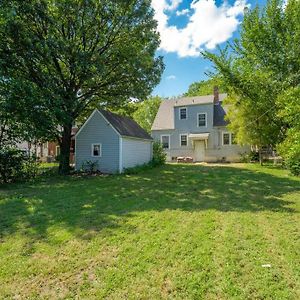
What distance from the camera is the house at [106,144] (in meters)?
17.4

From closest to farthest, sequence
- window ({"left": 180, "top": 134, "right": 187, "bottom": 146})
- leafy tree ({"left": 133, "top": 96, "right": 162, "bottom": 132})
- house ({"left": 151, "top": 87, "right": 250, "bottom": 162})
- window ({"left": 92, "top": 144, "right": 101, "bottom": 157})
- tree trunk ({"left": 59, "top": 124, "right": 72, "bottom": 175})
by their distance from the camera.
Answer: tree trunk ({"left": 59, "top": 124, "right": 72, "bottom": 175}) < window ({"left": 92, "top": 144, "right": 101, "bottom": 157}) < house ({"left": 151, "top": 87, "right": 250, "bottom": 162}) < window ({"left": 180, "top": 134, "right": 187, "bottom": 146}) < leafy tree ({"left": 133, "top": 96, "right": 162, "bottom": 132})

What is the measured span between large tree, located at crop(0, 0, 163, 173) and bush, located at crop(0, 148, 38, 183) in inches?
77.7

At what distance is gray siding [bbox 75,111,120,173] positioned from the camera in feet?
57.4

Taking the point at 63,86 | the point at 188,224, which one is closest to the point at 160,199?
the point at 188,224

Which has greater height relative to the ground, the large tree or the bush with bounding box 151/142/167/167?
the large tree

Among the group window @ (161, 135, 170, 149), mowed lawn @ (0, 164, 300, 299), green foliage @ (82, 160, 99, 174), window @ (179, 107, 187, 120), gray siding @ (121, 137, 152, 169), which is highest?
window @ (179, 107, 187, 120)

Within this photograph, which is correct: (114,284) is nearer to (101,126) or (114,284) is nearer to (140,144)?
(101,126)

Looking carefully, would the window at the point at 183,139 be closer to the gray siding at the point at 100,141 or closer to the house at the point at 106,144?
the house at the point at 106,144

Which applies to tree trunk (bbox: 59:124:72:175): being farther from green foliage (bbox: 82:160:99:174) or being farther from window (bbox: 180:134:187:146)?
window (bbox: 180:134:187:146)

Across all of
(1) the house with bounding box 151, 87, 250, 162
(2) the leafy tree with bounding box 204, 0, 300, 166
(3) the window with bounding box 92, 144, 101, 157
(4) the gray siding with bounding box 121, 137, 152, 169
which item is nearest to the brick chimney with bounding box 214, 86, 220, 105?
(1) the house with bounding box 151, 87, 250, 162

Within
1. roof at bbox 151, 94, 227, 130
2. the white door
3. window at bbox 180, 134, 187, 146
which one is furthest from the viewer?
window at bbox 180, 134, 187, 146

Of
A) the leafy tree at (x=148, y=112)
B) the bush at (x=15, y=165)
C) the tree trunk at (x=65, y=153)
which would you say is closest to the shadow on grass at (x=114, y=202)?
the bush at (x=15, y=165)

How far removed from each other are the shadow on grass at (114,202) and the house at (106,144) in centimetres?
548

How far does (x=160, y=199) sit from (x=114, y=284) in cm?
532
